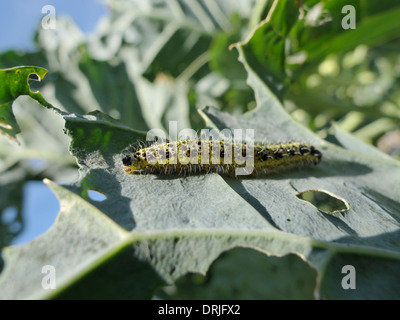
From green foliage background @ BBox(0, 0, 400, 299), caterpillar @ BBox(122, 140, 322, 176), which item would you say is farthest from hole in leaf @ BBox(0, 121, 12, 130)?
caterpillar @ BBox(122, 140, 322, 176)

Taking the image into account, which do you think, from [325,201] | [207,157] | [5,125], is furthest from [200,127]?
[5,125]

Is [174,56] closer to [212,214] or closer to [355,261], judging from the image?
→ [212,214]

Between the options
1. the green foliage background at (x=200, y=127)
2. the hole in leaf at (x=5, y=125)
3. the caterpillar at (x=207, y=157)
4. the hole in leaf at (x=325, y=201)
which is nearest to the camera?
the green foliage background at (x=200, y=127)

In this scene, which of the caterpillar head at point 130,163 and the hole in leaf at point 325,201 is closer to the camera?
the caterpillar head at point 130,163

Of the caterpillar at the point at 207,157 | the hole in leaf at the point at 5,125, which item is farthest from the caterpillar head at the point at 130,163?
the hole in leaf at the point at 5,125

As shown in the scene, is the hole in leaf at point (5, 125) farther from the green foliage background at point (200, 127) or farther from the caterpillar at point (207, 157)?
the caterpillar at point (207, 157)

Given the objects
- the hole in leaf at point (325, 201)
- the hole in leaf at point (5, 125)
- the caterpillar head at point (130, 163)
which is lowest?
the hole in leaf at point (325, 201)
